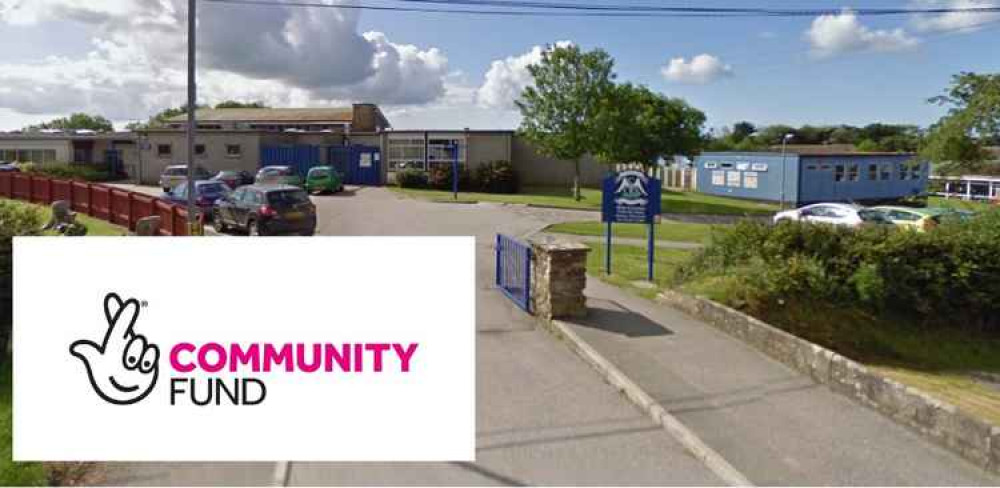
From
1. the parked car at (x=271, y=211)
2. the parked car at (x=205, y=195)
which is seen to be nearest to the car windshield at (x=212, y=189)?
the parked car at (x=205, y=195)

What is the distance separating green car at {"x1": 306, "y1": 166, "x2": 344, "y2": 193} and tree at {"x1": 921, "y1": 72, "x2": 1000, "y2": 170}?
23.6 meters

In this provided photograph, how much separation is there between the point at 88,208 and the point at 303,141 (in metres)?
18.3

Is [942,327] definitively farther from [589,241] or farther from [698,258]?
[589,241]

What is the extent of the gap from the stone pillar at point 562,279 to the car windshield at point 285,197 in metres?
9.33

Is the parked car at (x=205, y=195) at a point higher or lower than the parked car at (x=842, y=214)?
higher

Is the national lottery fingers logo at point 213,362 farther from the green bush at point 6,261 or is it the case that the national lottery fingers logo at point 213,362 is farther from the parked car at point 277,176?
the parked car at point 277,176

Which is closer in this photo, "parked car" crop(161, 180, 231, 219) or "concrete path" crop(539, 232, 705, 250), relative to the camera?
"concrete path" crop(539, 232, 705, 250)

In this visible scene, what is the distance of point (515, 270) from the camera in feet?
33.4

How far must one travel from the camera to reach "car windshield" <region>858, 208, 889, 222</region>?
19734 mm

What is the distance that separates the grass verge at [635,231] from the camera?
1955cm

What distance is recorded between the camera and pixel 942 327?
1049cm

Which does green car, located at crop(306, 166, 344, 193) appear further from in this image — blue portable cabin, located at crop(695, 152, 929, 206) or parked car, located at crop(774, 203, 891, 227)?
blue portable cabin, located at crop(695, 152, 929, 206)

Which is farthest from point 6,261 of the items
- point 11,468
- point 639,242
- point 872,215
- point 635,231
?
point 872,215

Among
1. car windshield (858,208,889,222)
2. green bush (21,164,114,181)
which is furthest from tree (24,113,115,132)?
car windshield (858,208,889,222)
